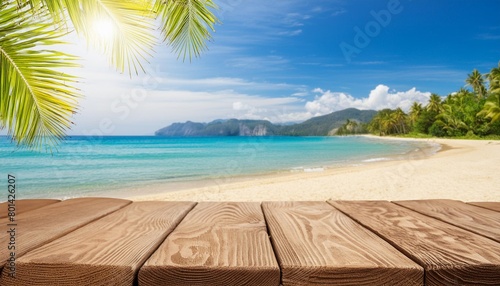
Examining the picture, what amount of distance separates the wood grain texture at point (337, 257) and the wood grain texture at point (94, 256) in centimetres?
32

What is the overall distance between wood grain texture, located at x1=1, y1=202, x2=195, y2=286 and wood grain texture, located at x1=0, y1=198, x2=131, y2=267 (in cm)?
4

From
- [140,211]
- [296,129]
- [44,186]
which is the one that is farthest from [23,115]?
[296,129]

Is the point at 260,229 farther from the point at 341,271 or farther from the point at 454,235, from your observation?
the point at 454,235

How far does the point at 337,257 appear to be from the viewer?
76 cm

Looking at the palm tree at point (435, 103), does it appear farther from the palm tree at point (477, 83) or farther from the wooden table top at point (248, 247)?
the wooden table top at point (248, 247)

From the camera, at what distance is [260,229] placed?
1.02 meters

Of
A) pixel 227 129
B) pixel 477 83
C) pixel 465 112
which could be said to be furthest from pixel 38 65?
pixel 227 129

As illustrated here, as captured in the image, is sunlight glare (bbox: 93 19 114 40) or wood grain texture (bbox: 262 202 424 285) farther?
sunlight glare (bbox: 93 19 114 40)

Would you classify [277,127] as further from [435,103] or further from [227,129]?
[435,103]

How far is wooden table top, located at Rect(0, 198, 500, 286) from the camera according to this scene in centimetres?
71

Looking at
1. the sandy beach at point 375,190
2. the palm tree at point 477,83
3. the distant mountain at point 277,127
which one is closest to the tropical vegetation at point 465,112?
the palm tree at point 477,83

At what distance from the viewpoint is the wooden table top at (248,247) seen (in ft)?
2.34

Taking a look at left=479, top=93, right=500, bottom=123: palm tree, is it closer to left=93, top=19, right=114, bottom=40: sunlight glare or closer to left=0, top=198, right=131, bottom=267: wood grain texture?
left=93, top=19, right=114, bottom=40: sunlight glare

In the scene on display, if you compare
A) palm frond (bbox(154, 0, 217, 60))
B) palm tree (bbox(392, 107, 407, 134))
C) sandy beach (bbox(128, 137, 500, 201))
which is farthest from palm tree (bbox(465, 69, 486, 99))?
palm frond (bbox(154, 0, 217, 60))
